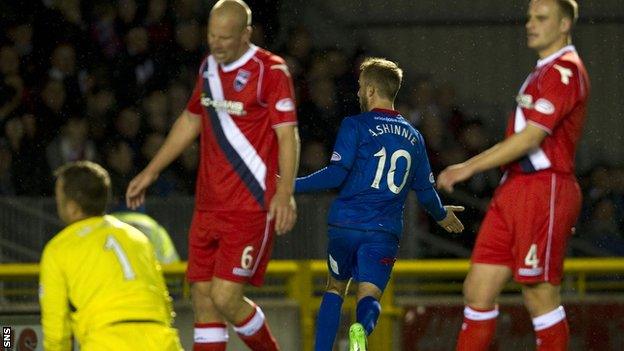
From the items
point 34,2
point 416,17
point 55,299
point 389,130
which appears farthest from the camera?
point 416,17

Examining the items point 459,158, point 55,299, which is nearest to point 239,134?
point 55,299

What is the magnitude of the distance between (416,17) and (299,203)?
4642 mm

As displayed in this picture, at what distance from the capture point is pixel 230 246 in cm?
722

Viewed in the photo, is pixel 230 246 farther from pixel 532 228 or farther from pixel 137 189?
pixel 532 228

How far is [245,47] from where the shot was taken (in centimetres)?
721

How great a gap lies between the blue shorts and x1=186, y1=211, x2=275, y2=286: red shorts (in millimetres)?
669

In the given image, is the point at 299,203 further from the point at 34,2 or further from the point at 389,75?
the point at 34,2

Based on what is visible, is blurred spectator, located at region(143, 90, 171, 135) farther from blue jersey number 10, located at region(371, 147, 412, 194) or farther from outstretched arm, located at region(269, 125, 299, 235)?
outstretched arm, located at region(269, 125, 299, 235)

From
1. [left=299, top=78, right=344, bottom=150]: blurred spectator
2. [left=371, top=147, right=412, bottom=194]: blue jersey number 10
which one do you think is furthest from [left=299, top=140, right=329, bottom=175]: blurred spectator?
[left=371, top=147, right=412, bottom=194]: blue jersey number 10

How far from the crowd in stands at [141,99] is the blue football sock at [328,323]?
374 centimetres

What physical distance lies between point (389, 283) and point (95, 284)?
13.5ft

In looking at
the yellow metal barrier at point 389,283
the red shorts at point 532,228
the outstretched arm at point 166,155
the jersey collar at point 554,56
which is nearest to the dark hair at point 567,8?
the jersey collar at point 554,56

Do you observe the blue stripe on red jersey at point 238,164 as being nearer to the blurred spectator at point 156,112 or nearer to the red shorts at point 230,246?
the red shorts at point 230,246

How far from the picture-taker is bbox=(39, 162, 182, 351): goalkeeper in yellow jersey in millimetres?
5980
